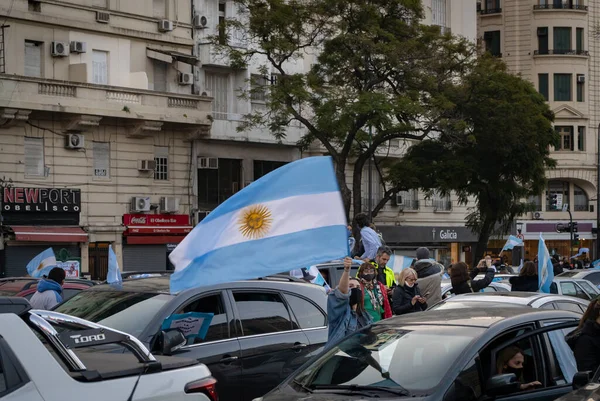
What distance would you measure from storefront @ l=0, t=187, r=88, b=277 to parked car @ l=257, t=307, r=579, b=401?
26.5 m

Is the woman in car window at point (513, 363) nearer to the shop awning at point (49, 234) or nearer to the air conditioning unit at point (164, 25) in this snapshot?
the shop awning at point (49, 234)

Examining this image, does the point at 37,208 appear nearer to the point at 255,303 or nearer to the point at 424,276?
the point at 424,276

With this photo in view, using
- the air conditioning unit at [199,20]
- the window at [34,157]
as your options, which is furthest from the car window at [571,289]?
the air conditioning unit at [199,20]

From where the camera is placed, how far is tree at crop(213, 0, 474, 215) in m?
34.7

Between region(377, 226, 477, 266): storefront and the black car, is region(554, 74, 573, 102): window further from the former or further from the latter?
the black car

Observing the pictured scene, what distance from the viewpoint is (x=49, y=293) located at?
13469mm

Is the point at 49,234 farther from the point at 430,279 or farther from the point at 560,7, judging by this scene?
the point at 560,7

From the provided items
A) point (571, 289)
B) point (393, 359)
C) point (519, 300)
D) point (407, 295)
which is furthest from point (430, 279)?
point (571, 289)

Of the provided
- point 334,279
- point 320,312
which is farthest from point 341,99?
point 320,312

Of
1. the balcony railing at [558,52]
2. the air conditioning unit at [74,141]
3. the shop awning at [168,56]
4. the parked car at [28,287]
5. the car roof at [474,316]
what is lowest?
the parked car at [28,287]

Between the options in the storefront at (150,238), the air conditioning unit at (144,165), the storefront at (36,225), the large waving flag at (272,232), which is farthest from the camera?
the air conditioning unit at (144,165)

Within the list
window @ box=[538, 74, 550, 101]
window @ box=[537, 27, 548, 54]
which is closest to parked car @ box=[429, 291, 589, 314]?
window @ box=[538, 74, 550, 101]

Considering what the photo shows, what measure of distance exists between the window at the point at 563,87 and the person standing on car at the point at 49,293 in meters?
51.9

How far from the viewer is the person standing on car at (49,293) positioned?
13328mm
